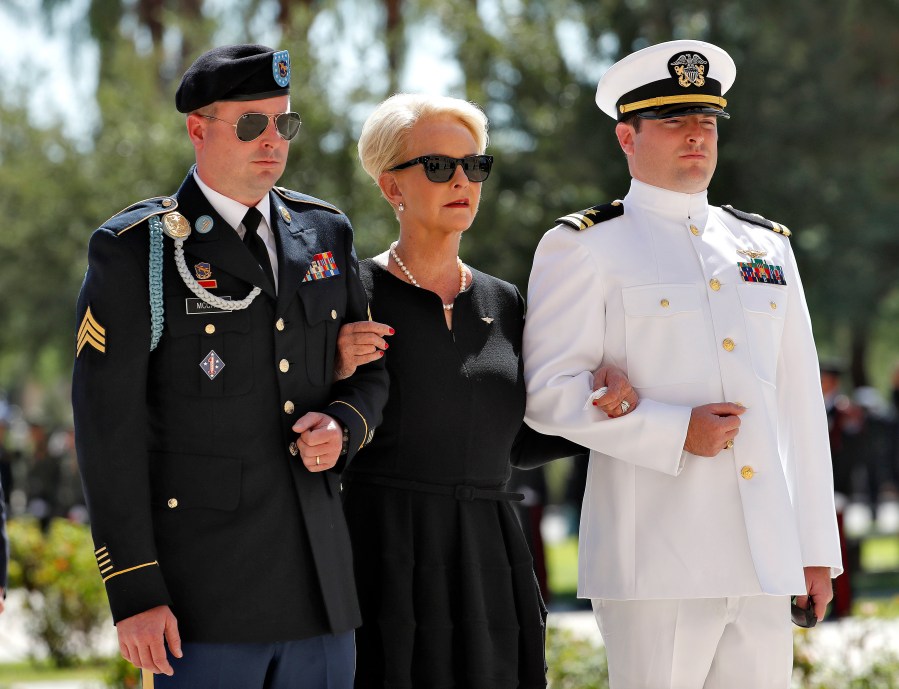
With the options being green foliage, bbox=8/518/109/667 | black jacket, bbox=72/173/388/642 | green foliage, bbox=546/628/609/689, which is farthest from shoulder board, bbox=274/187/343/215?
green foliage, bbox=8/518/109/667

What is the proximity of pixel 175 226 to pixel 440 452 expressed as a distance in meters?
0.97

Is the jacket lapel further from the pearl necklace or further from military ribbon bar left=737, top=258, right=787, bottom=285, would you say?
military ribbon bar left=737, top=258, right=787, bottom=285

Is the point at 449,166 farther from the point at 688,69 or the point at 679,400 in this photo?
the point at 679,400

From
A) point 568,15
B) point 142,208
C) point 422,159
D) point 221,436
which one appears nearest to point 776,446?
point 422,159

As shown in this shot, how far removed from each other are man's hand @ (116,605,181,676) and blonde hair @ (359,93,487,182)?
1532 mm

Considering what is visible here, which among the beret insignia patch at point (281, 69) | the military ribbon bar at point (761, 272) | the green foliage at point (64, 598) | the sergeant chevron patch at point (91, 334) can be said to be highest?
the beret insignia patch at point (281, 69)

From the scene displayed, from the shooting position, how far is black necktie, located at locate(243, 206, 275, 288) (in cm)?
356

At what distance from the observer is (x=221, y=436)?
3.39 metres

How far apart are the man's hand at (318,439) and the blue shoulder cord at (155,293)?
38cm

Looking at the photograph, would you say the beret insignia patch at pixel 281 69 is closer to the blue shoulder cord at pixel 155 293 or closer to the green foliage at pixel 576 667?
the blue shoulder cord at pixel 155 293

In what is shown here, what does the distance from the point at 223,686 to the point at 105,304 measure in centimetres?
90

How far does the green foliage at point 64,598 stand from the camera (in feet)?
30.1

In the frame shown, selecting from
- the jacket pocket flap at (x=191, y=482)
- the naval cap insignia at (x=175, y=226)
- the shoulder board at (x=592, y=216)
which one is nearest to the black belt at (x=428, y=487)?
the jacket pocket flap at (x=191, y=482)

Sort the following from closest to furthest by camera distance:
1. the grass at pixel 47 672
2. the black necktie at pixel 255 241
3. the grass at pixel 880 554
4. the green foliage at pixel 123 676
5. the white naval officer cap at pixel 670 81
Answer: the black necktie at pixel 255 241, the white naval officer cap at pixel 670 81, the green foliage at pixel 123 676, the grass at pixel 47 672, the grass at pixel 880 554
